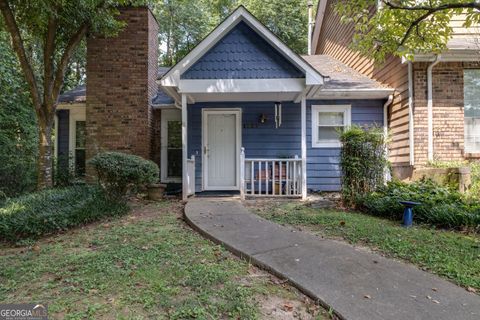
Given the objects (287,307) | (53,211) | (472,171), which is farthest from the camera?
(472,171)

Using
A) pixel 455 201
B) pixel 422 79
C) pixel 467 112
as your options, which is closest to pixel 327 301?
pixel 455 201

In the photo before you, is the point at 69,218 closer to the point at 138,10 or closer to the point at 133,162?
the point at 133,162

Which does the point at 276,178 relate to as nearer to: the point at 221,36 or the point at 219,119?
the point at 219,119

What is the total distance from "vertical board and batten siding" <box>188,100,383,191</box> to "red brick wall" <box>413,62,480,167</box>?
1372 mm

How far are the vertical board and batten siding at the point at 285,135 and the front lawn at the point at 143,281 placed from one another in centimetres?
472

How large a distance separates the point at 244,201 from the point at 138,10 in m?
6.33

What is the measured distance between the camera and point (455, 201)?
521cm

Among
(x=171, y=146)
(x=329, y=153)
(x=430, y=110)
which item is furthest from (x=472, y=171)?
(x=171, y=146)

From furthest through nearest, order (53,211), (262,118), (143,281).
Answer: (262,118)
(53,211)
(143,281)

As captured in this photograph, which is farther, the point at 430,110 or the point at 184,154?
the point at 430,110

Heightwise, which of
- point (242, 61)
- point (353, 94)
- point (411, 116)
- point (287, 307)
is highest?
point (242, 61)

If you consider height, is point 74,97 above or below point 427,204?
above

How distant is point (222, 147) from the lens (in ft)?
28.7

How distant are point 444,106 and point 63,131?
10632 mm
